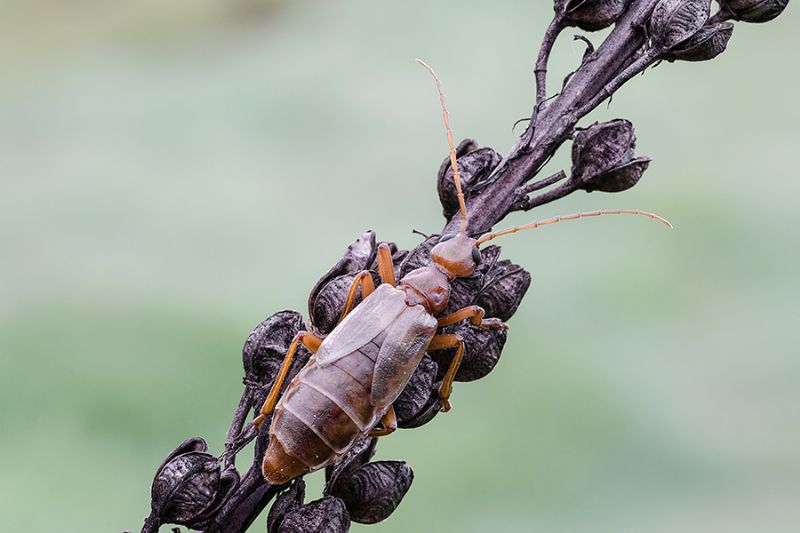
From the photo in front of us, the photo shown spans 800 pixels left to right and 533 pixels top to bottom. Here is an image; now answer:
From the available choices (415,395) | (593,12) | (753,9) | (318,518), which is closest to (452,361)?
(415,395)

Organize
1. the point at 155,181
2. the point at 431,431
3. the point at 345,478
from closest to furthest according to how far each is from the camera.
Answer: the point at 345,478, the point at 431,431, the point at 155,181

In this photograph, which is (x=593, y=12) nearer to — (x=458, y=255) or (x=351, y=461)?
(x=458, y=255)

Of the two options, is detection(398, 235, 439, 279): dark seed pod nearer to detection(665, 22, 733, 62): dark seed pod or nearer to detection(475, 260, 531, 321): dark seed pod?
detection(475, 260, 531, 321): dark seed pod

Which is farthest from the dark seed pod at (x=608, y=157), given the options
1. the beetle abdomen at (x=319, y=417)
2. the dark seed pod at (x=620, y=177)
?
the beetle abdomen at (x=319, y=417)

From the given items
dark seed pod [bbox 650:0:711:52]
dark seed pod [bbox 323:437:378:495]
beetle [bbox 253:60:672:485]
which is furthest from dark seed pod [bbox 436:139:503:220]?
dark seed pod [bbox 323:437:378:495]

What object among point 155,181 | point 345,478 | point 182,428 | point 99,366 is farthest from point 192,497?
point 155,181

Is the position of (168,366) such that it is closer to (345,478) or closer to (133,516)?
(133,516)
